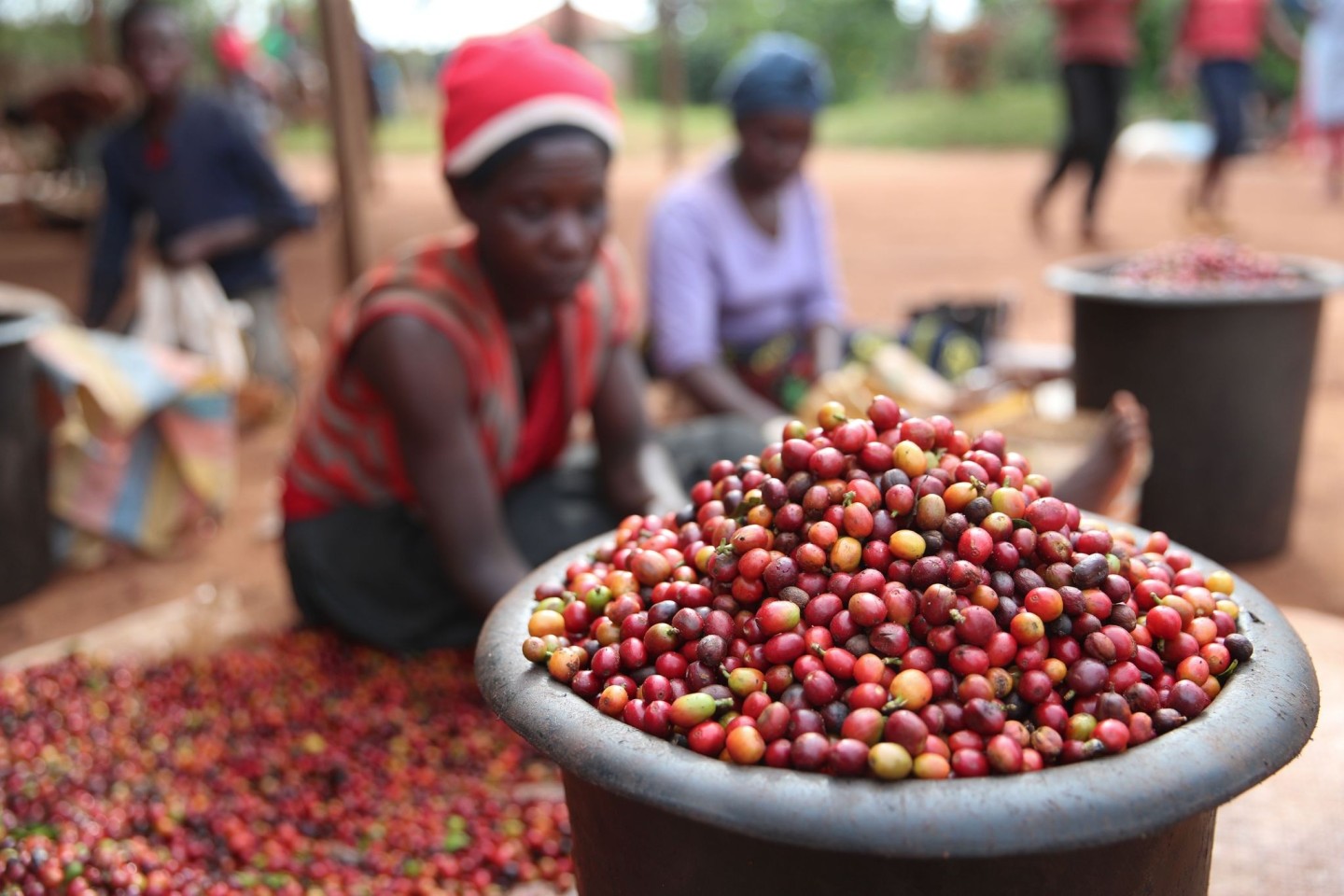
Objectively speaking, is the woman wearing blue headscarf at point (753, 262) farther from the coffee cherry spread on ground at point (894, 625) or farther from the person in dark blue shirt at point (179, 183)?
the coffee cherry spread on ground at point (894, 625)

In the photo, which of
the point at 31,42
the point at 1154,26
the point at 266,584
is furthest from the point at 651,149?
the point at 266,584

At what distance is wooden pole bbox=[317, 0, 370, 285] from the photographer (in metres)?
4.65

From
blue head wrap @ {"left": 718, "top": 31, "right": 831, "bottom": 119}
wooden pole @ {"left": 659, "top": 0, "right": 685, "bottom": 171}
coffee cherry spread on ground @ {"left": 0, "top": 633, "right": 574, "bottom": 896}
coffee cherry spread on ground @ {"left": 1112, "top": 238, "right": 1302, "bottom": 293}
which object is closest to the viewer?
coffee cherry spread on ground @ {"left": 0, "top": 633, "right": 574, "bottom": 896}

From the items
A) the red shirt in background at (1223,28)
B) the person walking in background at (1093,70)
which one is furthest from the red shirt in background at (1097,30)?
the red shirt in background at (1223,28)

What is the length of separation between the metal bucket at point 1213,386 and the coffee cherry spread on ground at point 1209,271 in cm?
8

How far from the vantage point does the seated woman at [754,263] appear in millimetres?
3859

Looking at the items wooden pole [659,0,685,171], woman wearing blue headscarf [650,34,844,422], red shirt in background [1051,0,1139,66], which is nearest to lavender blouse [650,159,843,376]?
woman wearing blue headscarf [650,34,844,422]

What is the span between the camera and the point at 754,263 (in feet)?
13.6

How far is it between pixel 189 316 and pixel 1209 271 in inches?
155

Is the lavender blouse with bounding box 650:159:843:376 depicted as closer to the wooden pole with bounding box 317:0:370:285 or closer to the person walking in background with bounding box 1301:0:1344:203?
the wooden pole with bounding box 317:0:370:285

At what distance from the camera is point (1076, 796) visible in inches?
45.4

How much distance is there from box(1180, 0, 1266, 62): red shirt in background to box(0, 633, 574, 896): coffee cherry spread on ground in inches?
343

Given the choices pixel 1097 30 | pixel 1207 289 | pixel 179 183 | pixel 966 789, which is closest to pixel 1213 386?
pixel 1207 289

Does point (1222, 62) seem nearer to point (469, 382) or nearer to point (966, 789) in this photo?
point (469, 382)
